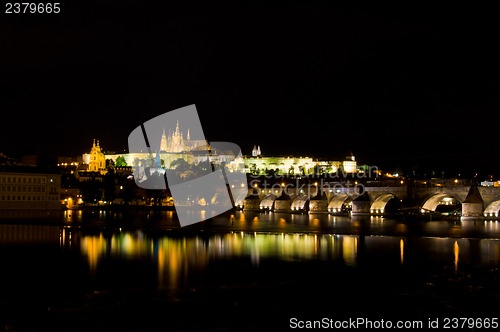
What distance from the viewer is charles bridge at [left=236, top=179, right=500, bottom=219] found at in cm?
3781

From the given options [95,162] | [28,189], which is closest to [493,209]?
[28,189]

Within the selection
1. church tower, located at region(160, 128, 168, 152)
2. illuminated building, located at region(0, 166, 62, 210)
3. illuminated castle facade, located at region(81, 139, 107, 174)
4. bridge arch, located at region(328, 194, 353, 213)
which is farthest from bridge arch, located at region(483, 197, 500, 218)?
church tower, located at region(160, 128, 168, 152)

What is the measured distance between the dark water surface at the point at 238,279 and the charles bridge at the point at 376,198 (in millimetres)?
8911

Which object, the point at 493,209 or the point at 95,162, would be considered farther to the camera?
the point at 95,162

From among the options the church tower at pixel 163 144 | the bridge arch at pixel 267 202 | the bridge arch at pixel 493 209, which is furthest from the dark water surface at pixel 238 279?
the church tower at pixel 163 144

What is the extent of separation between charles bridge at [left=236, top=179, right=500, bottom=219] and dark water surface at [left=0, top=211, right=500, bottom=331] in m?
Result: 8.91

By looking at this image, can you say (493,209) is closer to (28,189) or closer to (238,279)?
(238,279)

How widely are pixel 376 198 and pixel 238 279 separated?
3080 cm

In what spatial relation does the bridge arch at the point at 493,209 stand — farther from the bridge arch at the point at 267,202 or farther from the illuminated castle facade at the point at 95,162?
the illuminated castle facade at the point at 95,162

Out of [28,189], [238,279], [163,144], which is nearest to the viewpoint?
[238,279]

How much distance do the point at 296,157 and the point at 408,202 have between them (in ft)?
251

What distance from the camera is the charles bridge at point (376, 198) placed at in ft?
124

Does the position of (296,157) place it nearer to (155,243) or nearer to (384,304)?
(155,243)

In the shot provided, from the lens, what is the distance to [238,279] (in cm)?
1669
